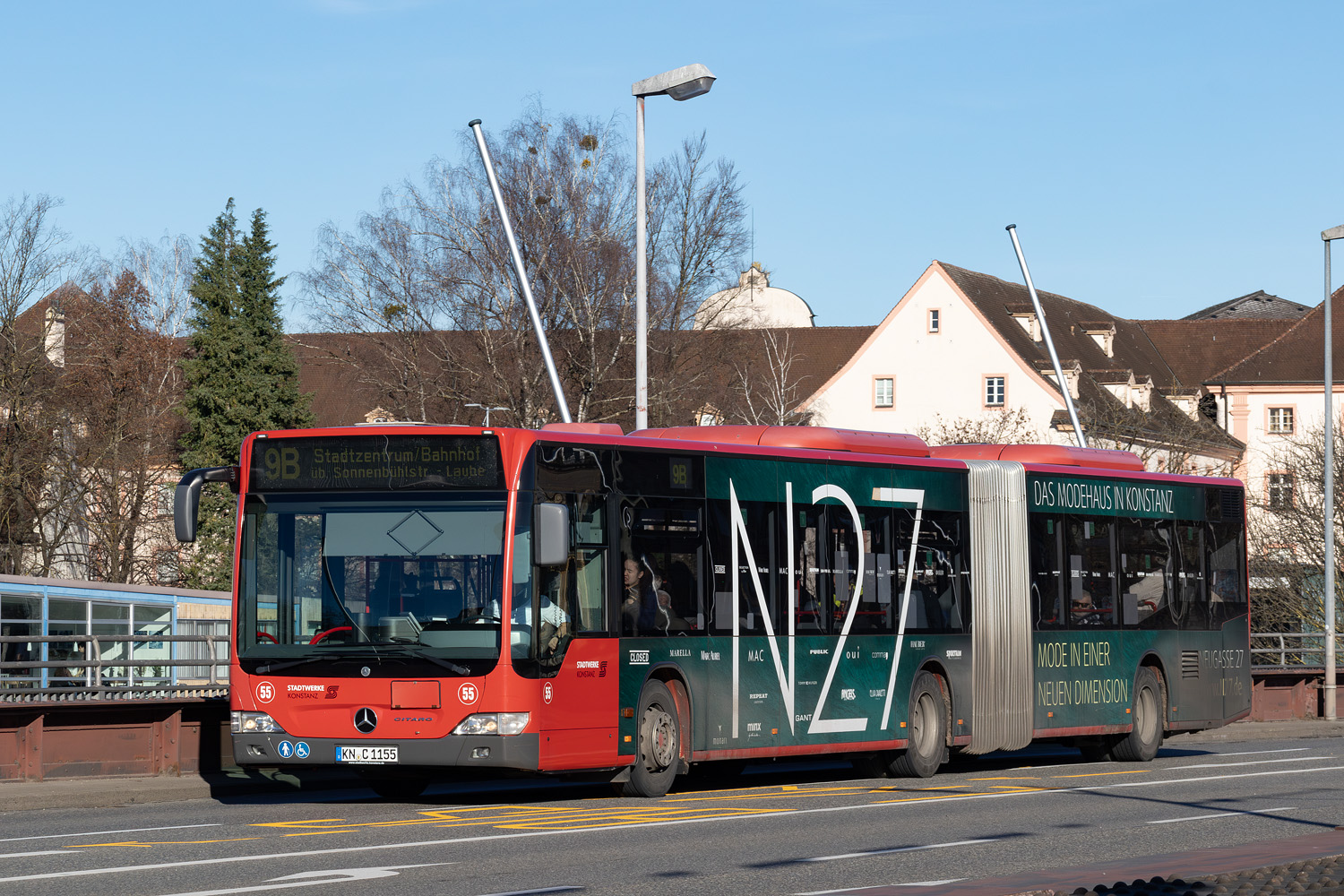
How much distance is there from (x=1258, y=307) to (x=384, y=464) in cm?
10232

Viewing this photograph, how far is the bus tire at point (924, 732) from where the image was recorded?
19.5m

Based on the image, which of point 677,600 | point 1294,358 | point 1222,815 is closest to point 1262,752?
point 1222,815

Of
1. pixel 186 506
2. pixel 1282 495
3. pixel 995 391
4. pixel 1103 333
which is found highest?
pixel 1103 333

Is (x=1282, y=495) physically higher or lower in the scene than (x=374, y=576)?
higher

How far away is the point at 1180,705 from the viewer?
23.4m

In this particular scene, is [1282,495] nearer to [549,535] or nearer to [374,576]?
[549,535]

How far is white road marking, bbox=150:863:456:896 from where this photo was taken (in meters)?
9.75

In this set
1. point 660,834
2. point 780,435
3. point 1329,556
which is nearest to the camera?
point 660,834

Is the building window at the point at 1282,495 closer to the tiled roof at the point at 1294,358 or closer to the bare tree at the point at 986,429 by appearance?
the bare tree at the point at 986,429

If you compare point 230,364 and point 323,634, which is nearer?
point 323,634

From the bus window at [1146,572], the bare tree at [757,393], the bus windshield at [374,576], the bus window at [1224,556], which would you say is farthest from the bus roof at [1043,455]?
the bare tree at [757,393]

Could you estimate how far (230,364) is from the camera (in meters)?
60.7

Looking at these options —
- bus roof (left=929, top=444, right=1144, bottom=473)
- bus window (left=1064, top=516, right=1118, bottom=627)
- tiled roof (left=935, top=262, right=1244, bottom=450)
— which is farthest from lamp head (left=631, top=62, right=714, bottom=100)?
tiled roof (left=935, top=262, right=1244, bottom=450)

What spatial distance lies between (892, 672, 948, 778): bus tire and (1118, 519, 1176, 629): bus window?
3.76 metres
